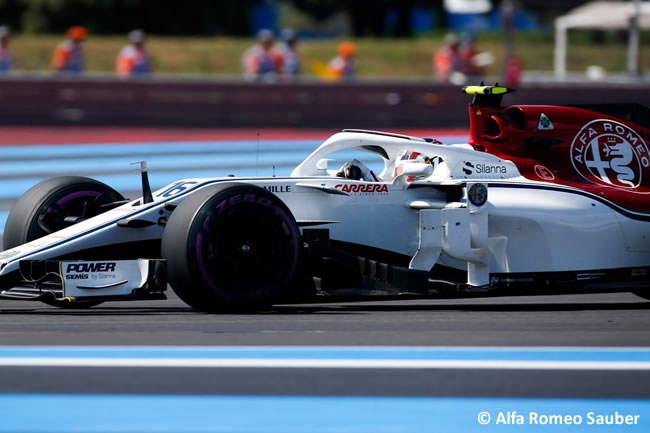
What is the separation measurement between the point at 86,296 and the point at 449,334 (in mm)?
1969

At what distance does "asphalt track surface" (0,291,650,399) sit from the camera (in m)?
4.88

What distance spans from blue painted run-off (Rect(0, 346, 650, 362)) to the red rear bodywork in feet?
7.11

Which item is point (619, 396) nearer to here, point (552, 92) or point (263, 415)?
point (263, 415)

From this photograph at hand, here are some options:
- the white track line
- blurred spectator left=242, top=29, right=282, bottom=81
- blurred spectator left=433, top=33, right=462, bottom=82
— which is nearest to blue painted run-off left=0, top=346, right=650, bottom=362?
the white track line

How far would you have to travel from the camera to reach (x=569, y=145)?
781 centimetres

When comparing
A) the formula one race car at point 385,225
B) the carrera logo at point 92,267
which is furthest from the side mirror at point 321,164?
the carrera logo at point 92,267

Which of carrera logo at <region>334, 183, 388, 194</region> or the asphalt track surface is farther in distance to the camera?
carrera logo at <region>334, 183, 388, 194</region>

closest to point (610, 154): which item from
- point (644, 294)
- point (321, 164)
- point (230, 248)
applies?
point (644, 294)

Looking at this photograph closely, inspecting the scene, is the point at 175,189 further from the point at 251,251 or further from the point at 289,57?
the point at 289,57

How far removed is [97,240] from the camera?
672 centimetres

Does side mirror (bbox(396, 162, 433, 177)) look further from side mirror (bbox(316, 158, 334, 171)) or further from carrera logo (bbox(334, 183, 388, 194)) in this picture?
side mirror (bbox(316, 158, 334, 171))

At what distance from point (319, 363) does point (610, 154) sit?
11.1ft

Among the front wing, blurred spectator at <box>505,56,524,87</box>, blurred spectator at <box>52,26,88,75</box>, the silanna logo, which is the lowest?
the front wing

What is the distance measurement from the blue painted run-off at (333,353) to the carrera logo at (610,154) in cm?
230
